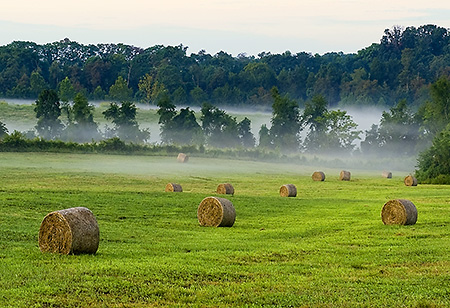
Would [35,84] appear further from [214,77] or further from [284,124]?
[284,124]

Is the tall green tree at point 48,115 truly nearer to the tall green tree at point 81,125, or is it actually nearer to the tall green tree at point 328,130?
the tall green tree at point 81,125

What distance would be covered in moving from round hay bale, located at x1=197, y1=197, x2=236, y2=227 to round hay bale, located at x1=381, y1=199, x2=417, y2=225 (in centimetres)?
607

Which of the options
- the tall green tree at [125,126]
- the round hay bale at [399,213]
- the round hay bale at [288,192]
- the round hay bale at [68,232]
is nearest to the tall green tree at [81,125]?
the tall green tree at [125,126]

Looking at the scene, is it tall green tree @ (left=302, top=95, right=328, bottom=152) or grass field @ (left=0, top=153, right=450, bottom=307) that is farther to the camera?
tall green tree @ (left=302, top=95, right=328, bottom=152)

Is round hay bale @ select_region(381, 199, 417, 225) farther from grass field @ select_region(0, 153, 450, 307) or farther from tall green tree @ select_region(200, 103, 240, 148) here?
tall green tree @ select_region(200, 103, 240, 148)

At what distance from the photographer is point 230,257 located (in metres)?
19.7

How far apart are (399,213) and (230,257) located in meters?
11.5

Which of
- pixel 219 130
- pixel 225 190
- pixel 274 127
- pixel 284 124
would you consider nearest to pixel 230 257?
pixel 225 190

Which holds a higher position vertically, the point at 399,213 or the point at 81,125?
Answer: the point at 81,125

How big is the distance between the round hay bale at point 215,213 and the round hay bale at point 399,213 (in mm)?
6070

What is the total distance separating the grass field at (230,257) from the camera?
47.4 feet

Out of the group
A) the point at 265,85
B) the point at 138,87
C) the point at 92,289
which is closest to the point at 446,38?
the point at 265,85

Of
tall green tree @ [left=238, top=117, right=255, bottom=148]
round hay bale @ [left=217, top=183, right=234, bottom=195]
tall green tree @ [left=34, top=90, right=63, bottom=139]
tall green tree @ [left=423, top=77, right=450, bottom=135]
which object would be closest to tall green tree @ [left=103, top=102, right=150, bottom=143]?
tall green tree @ [left=34, top=90, right=63, bottom=139]

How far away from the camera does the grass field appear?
568 inches
